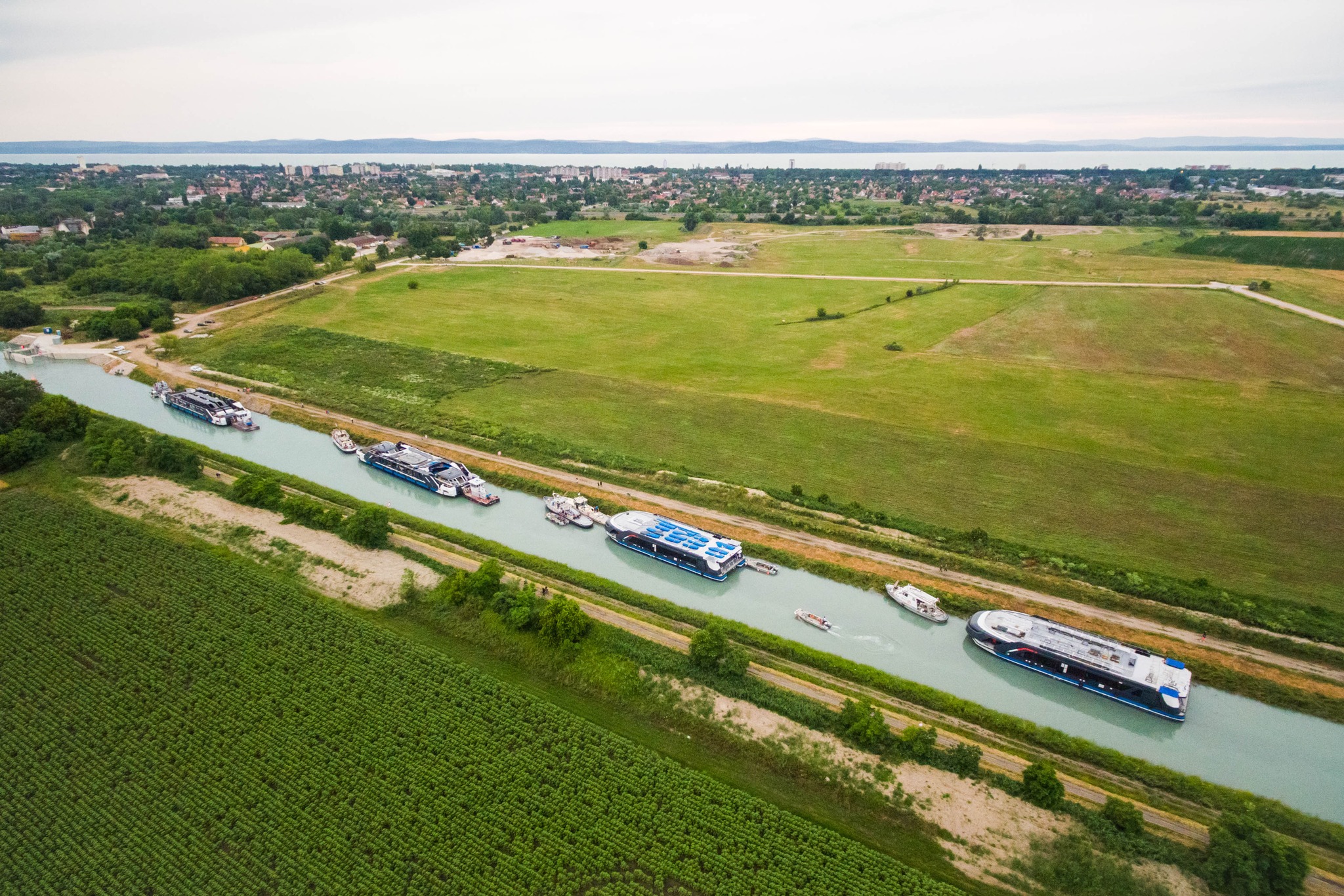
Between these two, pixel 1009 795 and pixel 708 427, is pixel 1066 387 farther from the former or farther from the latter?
pixel 1009 795

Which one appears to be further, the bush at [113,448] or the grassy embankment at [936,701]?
the bush at [113,448]

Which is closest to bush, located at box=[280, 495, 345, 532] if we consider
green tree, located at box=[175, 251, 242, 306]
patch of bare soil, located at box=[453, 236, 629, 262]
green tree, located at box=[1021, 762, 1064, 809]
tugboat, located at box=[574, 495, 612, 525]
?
tugboat, located at box=[574, 495, 612, 525]

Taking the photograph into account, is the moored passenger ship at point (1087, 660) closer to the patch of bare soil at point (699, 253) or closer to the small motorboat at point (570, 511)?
the small motorboat at point (570, 511)

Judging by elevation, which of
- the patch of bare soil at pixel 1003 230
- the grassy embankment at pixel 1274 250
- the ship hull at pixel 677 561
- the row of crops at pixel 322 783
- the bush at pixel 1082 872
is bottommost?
the bush at pixel 1082 872

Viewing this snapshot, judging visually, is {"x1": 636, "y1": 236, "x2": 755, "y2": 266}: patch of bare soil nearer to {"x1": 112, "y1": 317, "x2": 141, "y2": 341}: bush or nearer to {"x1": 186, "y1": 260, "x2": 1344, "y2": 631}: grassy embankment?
{"x1": 186, "y1": 260, "x2": 1344, "y2": 631}: grassy embankment

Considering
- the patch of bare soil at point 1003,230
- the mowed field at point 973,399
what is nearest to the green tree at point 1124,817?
the mowed field at point 973,399

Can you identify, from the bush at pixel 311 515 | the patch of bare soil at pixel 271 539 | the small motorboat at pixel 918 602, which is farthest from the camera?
the bush at pixel 311 515
